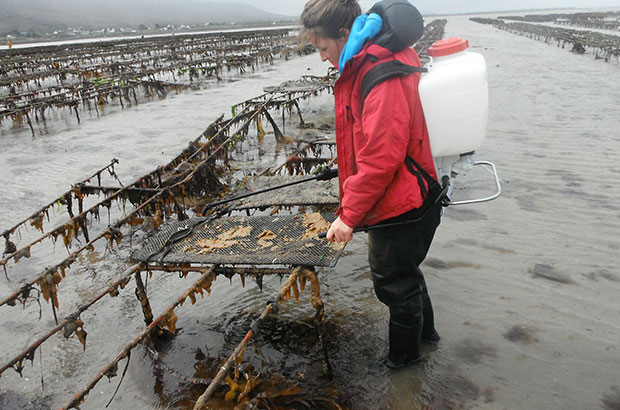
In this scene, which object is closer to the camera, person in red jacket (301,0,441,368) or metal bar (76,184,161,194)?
person in red jacket (301,0,441,368)

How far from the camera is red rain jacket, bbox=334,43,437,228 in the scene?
2.04 m

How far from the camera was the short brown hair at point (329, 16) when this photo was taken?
213 cm

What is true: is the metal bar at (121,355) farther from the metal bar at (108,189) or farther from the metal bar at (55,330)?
the metal bar at (108,189)

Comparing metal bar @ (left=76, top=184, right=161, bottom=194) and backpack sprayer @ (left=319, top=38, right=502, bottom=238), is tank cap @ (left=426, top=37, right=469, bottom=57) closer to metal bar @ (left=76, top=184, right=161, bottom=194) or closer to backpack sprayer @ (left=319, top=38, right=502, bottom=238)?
backpack sprayer @ (left=319, top=38, right=502, bottom=238)

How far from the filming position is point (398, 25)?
2.04 metres

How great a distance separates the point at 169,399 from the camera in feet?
10.9

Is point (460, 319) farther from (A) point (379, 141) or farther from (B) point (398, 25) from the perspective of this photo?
(B) point (398, 25)

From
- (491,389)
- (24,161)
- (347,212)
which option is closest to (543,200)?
(491,389)

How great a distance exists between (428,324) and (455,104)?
195 centimetres

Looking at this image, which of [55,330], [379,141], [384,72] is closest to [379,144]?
[379,141]

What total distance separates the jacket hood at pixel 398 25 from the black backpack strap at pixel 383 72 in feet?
0.32

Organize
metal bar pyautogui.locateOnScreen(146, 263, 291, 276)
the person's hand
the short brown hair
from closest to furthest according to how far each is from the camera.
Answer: the short brown hair
the person's hand
metal bar pyautogui.locateOnScreen(146, 263, 291, 276)

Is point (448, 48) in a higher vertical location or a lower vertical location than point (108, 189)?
higher

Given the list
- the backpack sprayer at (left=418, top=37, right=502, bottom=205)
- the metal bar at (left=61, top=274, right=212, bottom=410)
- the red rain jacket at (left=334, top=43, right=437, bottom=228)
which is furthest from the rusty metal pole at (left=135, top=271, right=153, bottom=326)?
the backpack sprayer at (left=418, top=37, right=502, bottom=205)
